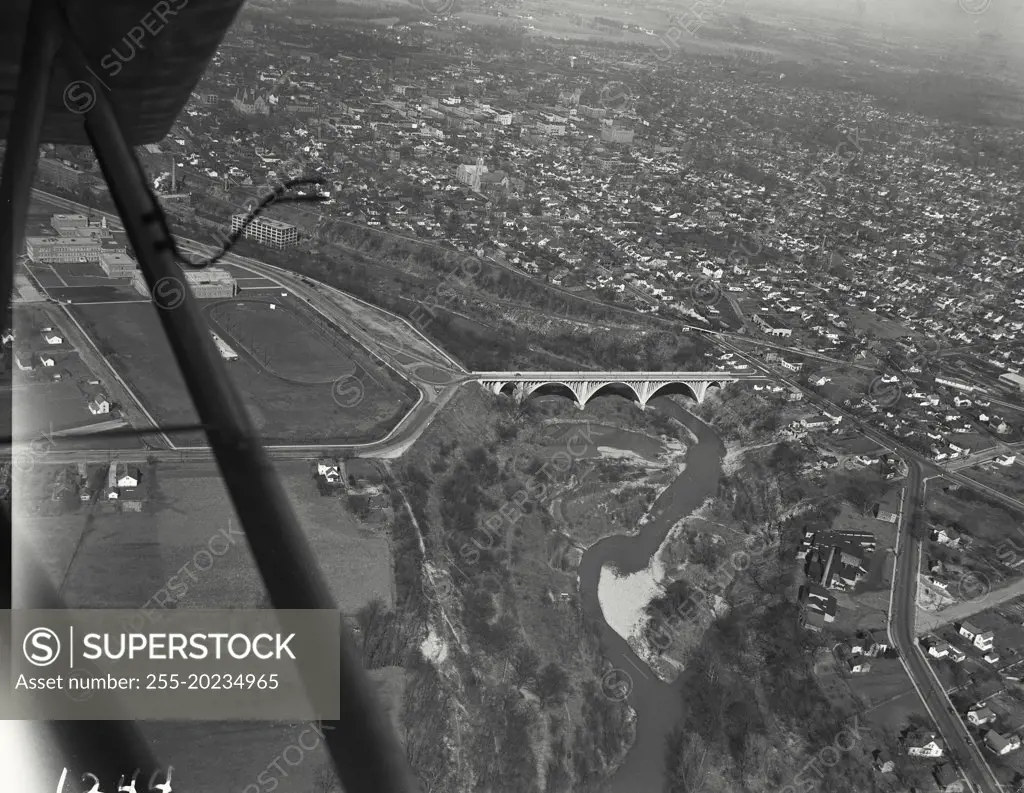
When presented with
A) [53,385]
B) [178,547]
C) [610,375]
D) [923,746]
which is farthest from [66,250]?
[923,746]

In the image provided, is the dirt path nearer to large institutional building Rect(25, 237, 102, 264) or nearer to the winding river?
the winding river

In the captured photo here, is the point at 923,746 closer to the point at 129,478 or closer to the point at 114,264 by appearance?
the point at 129,478

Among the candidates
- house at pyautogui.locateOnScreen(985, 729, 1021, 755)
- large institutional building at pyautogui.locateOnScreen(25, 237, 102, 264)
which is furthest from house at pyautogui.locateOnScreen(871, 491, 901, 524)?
large institutional building at pyautogui.locateOnScreen(25, 237, 102, 264)

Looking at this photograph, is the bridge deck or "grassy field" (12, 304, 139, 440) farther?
the bridge deck

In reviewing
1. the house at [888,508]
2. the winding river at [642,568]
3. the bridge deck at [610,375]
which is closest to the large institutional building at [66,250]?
the bridge deck at [610,375]

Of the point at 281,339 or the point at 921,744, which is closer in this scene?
the point at 921,744

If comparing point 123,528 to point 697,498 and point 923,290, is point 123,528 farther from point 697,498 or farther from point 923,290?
point 923,290

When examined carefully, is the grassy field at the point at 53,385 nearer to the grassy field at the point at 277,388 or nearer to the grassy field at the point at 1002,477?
the grassy field at the point at 277,388
